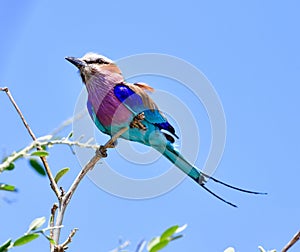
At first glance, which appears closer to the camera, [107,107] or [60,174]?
[60,174]

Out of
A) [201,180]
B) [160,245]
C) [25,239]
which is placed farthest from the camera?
[201,180]

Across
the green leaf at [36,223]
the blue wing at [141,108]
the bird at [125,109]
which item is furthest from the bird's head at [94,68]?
the green leaf at [36,223]

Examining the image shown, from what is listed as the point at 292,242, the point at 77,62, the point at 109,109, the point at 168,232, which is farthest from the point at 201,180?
the point at 168,232

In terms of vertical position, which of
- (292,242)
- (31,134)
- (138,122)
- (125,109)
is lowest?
(292,242)

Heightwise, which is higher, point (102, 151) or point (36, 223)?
point (102, 151)

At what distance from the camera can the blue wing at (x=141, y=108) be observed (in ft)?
12.6

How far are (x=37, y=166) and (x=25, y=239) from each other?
0.21 metres

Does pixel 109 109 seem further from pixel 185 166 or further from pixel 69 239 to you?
pixel 69 239

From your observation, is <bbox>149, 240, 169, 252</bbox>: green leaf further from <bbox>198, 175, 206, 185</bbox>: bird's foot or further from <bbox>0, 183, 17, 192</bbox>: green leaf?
<bbox>198, 175, 206, 185</bbox>: bird's foot

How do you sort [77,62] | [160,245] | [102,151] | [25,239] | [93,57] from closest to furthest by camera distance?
[160,245] < [25,239] < [102,151] < [77,62] < [93,57]

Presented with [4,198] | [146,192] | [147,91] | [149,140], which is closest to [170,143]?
[149,140]

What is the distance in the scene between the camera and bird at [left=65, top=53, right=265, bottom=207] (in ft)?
11.6

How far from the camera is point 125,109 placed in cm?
367

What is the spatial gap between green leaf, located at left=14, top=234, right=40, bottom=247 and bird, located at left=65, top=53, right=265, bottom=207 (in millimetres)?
2176
